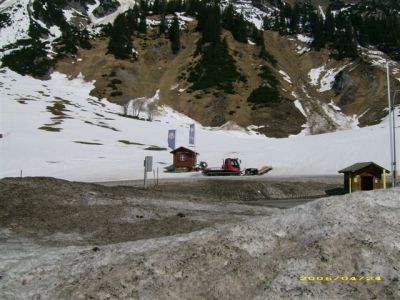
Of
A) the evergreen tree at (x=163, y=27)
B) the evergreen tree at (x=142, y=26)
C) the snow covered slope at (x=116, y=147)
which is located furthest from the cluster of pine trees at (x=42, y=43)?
the snow covered slope at (x=116, y=147)

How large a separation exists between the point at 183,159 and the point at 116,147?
18803 mm

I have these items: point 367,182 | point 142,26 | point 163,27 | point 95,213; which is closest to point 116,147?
point 367,182

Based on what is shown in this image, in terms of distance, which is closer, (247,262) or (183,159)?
(247,262)

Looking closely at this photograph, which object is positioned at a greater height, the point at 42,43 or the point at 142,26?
the point at 142,26

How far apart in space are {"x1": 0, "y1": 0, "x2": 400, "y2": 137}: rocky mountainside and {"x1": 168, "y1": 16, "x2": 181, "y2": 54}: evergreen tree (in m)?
0.39

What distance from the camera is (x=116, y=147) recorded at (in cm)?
7769

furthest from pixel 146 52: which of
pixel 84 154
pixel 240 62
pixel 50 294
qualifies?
pixel 50 294

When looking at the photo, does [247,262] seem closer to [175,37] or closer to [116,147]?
[116,147]

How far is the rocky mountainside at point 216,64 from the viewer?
142125 millimetres

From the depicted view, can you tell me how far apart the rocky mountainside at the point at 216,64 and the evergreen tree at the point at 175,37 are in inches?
15.4

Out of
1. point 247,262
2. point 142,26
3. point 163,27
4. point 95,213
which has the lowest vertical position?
point 247,262

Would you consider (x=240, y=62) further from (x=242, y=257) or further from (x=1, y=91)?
(x=242, y=257)

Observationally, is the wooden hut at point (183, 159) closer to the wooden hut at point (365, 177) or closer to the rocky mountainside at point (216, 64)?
the wooden hut at point (365, 177)

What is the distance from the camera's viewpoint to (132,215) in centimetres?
1883
